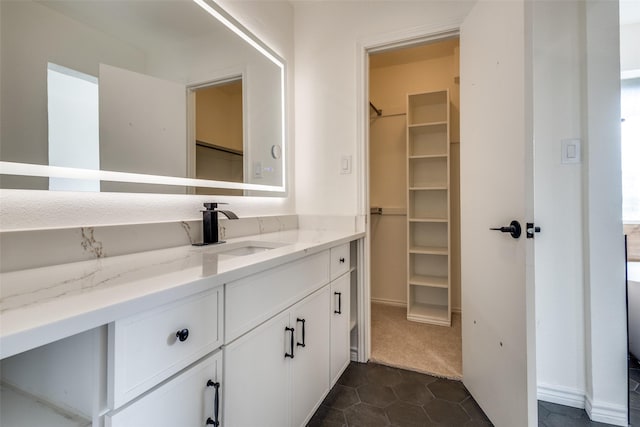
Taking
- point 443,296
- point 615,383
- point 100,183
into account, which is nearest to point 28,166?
point 100,183

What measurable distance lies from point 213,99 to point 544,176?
5.76 feet

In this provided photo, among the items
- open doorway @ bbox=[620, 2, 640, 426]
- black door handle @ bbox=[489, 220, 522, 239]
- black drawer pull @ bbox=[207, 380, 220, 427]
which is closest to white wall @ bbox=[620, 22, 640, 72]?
open doorway @ bbox=[620, 2, 640, 426]

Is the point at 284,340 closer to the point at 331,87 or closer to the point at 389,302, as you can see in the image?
the point at 331,87

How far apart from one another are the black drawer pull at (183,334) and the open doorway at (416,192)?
1848 mm

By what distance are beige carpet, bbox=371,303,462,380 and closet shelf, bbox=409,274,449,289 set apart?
329 mm

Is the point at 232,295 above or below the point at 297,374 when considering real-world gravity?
above

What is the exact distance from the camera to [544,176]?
145cm

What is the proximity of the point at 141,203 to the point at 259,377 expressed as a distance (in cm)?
79

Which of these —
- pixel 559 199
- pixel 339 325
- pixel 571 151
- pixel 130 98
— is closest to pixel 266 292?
pixel 339 325

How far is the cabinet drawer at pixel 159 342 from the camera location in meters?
0.53

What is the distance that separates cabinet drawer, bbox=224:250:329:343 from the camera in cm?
81

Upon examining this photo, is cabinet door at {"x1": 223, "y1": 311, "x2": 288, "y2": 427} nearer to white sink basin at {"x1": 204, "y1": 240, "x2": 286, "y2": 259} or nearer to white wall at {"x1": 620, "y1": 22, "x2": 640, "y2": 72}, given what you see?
white sink basin at {"x1": 204, "y1": 240, "x2": 286, "y2": 259}

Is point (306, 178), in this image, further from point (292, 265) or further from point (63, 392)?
point (63, 392)

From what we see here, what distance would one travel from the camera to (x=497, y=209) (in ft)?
4.24
